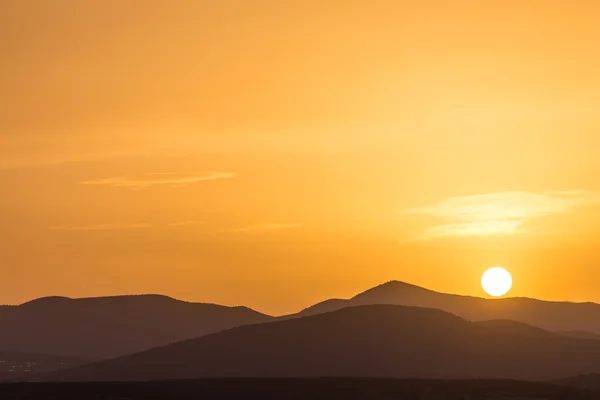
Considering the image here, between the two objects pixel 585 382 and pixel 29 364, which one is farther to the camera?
pixel 29 364

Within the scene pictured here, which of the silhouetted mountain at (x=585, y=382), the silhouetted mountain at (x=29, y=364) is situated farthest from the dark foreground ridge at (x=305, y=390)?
the silhouetted mountain at (x=29, y=364)

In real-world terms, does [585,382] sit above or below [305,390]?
below

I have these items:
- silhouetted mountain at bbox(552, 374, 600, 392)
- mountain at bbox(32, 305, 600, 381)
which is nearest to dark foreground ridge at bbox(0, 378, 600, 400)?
silhouetted mountain at bbox(552, 374, 600, 392)

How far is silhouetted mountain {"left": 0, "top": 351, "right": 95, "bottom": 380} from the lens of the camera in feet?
509

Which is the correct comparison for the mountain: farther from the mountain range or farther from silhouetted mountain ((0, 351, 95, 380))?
silhouetted mountain ((0, 351, 95, 380))

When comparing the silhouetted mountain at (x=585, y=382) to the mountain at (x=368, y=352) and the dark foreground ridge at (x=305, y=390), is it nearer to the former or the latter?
the dark foreground ridge at (x=305, y=390)

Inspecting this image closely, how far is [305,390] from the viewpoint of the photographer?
83.9 meters

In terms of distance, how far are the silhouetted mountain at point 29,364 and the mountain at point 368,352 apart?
67.2 ft

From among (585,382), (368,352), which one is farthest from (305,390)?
(368,352)

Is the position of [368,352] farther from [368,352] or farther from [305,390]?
[305,390]

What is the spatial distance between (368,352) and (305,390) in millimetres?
53014

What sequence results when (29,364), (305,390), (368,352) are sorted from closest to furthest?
(305,390) → (368,352) → (29,364)

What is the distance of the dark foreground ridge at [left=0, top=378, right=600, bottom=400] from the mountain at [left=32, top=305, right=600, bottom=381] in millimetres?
33926

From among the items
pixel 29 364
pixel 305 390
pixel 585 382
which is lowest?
pixel 585 382
